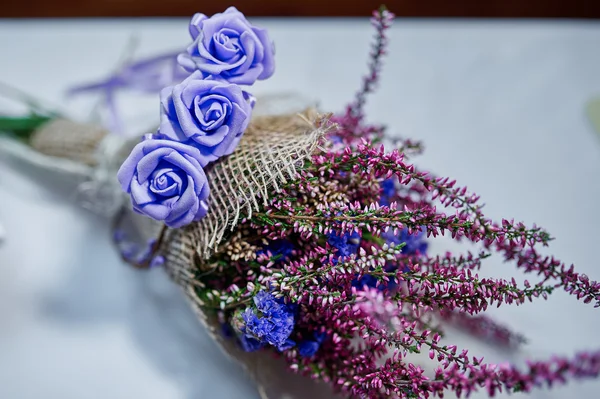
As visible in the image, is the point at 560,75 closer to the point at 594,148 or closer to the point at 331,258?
the point at 594,148

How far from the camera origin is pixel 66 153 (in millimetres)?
1038

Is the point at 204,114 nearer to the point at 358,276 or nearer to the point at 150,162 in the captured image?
the point at 150,162

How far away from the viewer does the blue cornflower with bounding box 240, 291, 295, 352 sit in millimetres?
665

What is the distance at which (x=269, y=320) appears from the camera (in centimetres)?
67

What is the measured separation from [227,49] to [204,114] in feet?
0.32

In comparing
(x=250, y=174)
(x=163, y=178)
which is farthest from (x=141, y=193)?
(x=250, y=174)

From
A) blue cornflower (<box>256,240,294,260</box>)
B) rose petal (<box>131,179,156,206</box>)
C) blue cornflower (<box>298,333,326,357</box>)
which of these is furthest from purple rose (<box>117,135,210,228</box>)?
blue cornflower (<box>298,333,326,357</box>)

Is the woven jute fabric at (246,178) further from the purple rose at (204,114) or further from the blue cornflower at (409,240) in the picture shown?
the blue cornflower at (409,240)

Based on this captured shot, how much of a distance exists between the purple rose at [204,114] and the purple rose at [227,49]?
26 mm

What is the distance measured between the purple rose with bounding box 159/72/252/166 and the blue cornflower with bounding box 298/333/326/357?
273 mm

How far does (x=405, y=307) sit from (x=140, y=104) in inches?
30.0

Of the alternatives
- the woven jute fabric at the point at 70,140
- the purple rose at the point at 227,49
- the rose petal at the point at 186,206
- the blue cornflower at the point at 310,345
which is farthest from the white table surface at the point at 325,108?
the purple rose at the point at 227,49

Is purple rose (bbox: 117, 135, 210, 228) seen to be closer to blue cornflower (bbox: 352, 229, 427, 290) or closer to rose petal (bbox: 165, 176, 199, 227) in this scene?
rose petal (bbox: 165, 176, 199, 227)

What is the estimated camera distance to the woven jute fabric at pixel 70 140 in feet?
3.35
